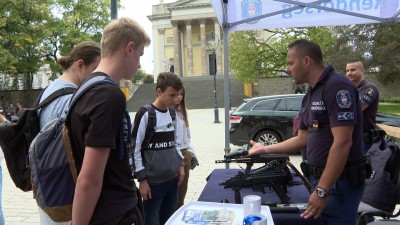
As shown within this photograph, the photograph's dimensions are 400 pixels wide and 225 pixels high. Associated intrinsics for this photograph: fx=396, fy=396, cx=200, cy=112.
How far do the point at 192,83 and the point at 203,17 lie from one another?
23.5 meters

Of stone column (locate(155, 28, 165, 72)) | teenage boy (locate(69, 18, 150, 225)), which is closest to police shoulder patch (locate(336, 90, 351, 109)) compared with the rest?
teenage boy (locate(69, 18, 150, 225))

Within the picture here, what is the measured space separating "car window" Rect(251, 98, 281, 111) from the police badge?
6.24 metres

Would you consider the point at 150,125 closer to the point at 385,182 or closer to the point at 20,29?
the point at 385,182

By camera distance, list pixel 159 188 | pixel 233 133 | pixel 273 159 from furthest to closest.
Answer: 1. pixel 233 133
2. pixel 159 188
3. pixel 273 159

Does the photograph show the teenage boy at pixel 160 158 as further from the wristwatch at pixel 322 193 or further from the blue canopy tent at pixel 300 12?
the blue canopy tent at pixel 300 12

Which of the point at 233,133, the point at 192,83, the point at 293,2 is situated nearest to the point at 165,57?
the point at 192,83

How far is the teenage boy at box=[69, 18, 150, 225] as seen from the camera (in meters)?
1.73

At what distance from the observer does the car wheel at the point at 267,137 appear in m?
10.9

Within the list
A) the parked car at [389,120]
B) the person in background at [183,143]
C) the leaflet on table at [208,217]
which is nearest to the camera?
the leaflet on table at [208,217]

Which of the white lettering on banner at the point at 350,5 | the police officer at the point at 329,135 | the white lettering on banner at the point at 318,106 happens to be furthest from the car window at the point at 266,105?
the white lettering on banner at the point at 318,106

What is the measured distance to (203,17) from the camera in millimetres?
71562

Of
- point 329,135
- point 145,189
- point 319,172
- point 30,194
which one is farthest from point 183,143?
point 30,194

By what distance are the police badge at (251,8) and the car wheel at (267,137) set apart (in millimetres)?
6284

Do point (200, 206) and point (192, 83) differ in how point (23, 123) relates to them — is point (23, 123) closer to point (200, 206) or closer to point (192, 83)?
point (200, 206)
